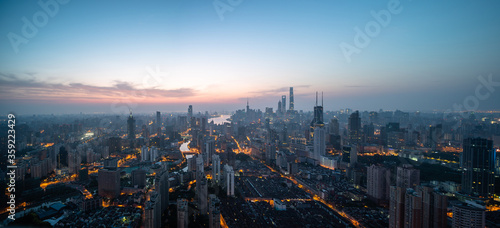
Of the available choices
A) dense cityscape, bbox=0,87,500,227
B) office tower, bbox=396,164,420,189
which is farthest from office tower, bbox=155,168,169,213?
office tower, bbox=396,164,420,189

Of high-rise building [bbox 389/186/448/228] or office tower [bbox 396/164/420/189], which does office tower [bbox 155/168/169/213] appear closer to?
high-rise building [bbox 389/186/448/228]

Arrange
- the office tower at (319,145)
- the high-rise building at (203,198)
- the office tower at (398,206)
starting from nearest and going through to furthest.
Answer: the office tower at (398,206)
the high-rise building at (203,198)
the office tower at (319,145)

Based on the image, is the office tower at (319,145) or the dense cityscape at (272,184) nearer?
the dense cityscape at (272,184)

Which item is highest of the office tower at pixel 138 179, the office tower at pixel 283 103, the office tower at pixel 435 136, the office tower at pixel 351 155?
the office tower at pixel 283 103

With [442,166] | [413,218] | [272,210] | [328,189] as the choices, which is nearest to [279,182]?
[328,189]

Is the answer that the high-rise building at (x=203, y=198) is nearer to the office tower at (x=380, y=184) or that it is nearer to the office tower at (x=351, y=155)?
the office tower at (x=380, y=184)

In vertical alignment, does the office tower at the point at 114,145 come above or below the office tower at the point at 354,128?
below

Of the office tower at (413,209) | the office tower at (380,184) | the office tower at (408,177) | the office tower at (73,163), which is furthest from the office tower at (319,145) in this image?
the office tower at (73,163)
